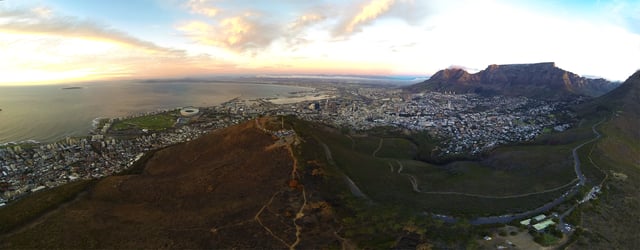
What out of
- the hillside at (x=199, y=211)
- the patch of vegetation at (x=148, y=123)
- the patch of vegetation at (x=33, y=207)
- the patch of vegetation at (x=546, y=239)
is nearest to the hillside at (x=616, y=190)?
the patch of vegetation at (x=546, y=239)

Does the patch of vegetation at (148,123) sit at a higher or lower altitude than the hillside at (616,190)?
lower

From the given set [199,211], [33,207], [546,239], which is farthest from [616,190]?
[33,207]

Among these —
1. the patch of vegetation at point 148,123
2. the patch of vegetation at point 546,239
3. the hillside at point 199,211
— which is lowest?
the patch of vegetation at point 148,123

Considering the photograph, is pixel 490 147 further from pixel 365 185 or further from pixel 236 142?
pixel 236 142

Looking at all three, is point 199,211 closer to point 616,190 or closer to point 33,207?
point 33,207

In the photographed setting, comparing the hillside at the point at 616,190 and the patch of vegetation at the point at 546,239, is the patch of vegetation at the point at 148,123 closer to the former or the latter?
the patch of vegetation at the point at 546,239

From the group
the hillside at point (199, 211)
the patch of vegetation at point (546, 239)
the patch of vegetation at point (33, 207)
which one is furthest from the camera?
the patch of vegetation at point (33, 207)

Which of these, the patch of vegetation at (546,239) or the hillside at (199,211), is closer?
the hillside at (199,211)
